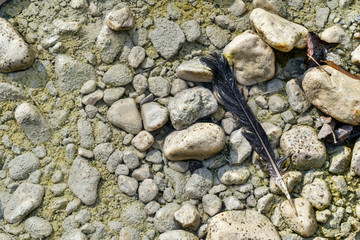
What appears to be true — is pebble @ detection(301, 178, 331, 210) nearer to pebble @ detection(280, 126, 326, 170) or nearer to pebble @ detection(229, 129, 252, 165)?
pebble @ detection(280, 126, 326, 170)

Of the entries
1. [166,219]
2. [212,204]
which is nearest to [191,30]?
[212,204]

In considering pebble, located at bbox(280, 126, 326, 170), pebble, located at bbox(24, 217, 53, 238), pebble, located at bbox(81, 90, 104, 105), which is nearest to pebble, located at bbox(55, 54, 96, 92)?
pebble, located at bbox(81, 90, 104, 105)

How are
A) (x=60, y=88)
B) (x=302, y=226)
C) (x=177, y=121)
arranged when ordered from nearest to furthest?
(x=302, y=226), (x=177, y=121), (x=60, y=88)

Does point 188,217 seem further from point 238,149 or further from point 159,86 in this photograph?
point 159,86

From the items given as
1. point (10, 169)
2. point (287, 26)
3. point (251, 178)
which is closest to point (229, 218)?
point (251, 178)

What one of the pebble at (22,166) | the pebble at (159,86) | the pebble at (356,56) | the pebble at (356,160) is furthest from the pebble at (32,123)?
the pebble at (356,56)

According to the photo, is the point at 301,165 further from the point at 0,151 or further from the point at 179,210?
the point at 0,151
